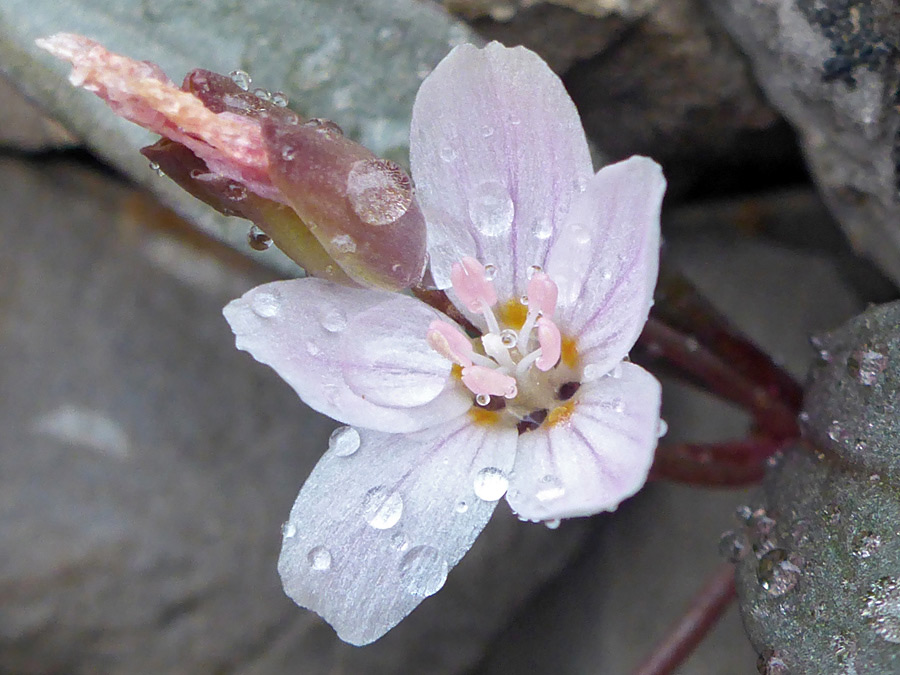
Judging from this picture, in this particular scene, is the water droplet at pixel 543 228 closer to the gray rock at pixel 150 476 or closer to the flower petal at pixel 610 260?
the flower petal at pixel 610 260

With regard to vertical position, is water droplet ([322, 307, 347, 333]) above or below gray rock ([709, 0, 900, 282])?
below

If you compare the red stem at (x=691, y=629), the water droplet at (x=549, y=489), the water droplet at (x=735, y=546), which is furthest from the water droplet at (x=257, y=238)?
the red stem at (x=691, y=629)

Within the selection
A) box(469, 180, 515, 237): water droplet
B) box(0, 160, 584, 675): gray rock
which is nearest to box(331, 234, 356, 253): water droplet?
box(469, 180, 515, 237): water droplet

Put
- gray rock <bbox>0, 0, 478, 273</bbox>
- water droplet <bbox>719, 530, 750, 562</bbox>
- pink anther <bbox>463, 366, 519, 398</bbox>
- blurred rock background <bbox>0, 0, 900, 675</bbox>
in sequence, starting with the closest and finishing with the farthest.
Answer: pink anther <bbox>463, 366, 519, 398</bbox> < water droplet <bbox>719, 530, 750, 562</bbox> < gray rock <bbox>0, 0, 478, 273</bbox> < blurred rock background <bbox>0, 0, 900, 675</bbox>

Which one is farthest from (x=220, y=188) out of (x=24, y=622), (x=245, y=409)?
(x=24, y=622)

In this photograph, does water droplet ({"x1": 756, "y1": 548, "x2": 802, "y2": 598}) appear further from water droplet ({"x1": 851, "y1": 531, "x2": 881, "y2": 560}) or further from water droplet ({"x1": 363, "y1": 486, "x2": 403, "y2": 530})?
water droplet ({"x1": 363, "y1": 486, "x2": 403, "y2": 530})
